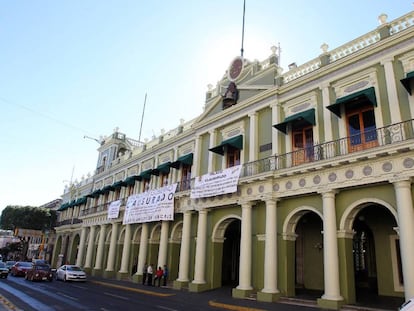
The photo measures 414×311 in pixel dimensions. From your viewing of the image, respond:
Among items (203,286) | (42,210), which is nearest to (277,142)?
(203,286)

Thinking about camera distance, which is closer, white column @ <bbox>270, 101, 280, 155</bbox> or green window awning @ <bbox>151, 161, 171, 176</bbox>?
white column @ <bbox>270, 101, 280, 155</bbox>

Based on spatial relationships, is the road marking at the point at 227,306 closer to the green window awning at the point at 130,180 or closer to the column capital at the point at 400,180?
the column capital at the point at 400,180

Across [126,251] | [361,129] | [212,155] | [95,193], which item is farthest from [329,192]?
[95,193]

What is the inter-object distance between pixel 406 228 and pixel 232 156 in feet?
34.5

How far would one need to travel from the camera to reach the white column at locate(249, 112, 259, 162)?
714 inches

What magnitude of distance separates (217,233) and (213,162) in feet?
14.2

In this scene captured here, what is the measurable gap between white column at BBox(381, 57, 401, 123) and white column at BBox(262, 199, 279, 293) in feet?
20.8

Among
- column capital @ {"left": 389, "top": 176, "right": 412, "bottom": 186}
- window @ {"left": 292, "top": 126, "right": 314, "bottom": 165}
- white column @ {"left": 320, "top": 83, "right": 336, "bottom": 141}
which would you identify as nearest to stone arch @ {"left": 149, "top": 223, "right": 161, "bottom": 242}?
window @ {"left": 292, "top": 126, "right": 314, "bottom": 165}

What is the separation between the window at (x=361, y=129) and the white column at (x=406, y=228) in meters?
2.23

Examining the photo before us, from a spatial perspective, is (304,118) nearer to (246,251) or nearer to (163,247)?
(246,251)

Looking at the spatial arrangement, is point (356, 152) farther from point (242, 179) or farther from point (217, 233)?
point (217, 233)

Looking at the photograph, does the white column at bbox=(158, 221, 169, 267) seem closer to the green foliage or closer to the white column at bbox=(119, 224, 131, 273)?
the white column at bbox=(119, 224, 131, 273)

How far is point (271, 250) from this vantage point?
1554 centimetres

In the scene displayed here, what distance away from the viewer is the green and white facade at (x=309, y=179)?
1287 centimetres
